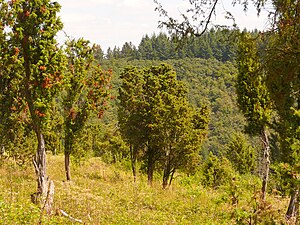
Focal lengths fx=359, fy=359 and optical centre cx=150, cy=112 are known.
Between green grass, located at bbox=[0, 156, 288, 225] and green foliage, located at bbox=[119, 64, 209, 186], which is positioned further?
green foliage, located at bbox=[119, 64, 209, 186]

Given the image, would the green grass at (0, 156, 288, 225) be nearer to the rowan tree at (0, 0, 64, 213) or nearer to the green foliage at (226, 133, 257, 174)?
the rowan tree at (0, 0, 64, 213)

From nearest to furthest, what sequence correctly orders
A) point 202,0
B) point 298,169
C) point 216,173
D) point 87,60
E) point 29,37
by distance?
1. point 298,169
2. point 202,0
3. point 29,37
4. point 87,60
5. point 216,173

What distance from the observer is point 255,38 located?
5215 mm

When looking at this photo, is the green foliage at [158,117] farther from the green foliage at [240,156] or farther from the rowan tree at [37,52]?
the green foliage at [240,156]

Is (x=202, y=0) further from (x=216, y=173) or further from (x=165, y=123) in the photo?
(x=216, y=173)

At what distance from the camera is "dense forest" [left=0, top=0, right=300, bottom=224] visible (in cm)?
524

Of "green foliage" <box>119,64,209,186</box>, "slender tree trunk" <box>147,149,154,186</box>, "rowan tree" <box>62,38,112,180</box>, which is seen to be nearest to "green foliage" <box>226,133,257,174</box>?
"green foliage" <box>119,64,209,186</box>

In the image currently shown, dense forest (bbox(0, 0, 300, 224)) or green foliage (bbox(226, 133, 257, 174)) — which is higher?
dense forest (bbox(0, 0, 300, 224))

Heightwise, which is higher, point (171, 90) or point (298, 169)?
point (171, 90)

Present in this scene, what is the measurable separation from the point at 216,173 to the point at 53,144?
17.0 meters

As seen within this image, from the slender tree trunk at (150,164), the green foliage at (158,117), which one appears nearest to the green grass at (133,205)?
the green foliage at (158,117)

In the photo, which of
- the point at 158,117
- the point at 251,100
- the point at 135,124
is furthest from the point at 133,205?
the point at 135,124

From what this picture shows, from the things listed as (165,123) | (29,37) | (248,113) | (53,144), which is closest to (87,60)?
(165,123)

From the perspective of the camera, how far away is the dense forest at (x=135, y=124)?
17.2ft
